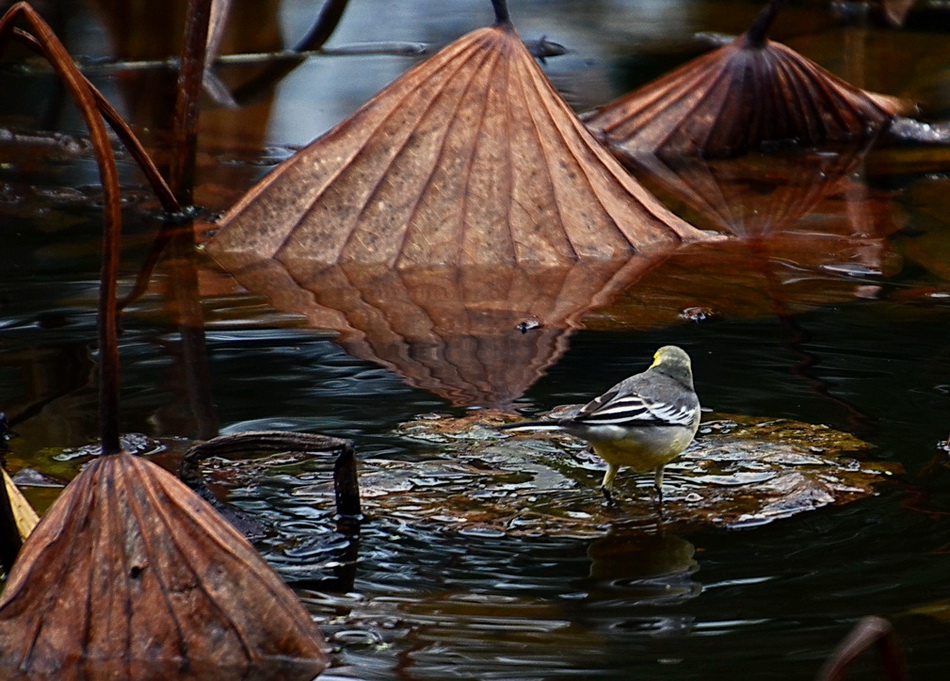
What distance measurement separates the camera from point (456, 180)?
5781 mm

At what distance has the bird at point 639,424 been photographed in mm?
3668

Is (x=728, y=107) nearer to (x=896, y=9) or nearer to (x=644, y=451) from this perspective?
(x=896, y=9)

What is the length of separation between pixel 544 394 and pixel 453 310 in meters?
0.93

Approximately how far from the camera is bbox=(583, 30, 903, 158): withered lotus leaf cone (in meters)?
7.62

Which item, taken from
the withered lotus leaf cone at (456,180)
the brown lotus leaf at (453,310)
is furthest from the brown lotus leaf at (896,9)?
the brown lotus leaf at (453,310)

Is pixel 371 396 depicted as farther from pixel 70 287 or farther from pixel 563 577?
pixel 70 287

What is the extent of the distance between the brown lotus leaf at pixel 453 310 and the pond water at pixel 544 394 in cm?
3

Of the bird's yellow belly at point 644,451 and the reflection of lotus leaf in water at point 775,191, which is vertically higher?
the reflection of lotus leaf in water at point 775,191

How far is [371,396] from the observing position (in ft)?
14.4

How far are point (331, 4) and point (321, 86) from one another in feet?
4.38

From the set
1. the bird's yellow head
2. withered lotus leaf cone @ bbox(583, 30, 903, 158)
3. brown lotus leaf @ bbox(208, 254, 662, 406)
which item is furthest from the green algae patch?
withered lotus leaf cone @ bbox(583, 30, 903, 158)

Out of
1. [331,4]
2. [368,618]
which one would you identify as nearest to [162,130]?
[331,4]

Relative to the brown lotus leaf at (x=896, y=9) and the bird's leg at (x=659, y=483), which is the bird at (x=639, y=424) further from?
the brown lotus leaf at (x=896, y=9)

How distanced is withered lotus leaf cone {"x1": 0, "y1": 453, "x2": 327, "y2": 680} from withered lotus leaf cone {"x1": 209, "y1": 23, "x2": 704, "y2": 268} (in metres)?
3.05
